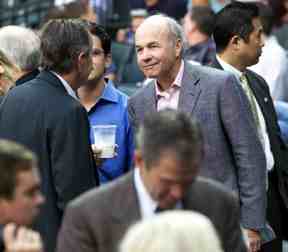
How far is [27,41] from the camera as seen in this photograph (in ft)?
26.9

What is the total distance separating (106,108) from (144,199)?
11.1 feet

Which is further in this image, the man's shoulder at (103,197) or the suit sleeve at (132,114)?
the suit sleeve at (132,114)

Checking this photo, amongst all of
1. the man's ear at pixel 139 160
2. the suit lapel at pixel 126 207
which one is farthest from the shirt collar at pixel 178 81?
the suit lapel at pixel 126 207

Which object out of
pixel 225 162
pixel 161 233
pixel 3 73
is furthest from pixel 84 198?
pixel 3 73

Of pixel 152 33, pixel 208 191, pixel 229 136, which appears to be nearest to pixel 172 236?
pixel 208 191

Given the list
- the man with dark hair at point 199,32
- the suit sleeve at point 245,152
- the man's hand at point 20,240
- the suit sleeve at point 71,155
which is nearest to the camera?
the man's hand at point 20,240

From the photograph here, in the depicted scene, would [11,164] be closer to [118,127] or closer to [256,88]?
[118,127]

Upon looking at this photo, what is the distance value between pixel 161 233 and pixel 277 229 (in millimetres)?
4701

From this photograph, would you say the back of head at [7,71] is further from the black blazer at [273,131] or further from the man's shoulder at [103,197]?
the man's shoulder at [103,197]

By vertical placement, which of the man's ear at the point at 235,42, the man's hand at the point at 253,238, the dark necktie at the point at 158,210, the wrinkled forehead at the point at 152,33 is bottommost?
the man's hand at the point at 253,238

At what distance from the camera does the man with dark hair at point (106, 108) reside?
8.52 meters

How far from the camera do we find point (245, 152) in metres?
7.69

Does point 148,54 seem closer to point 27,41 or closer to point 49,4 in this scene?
point 27,41

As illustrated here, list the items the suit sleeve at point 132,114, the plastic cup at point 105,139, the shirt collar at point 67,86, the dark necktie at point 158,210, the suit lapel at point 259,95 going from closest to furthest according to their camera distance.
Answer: the dark necktie at point 158,210, the shirt collar at point 67,86, the plastic cup at point 105,139, the suit sleeve at point 132,114, the suit lapel at point 259,95
